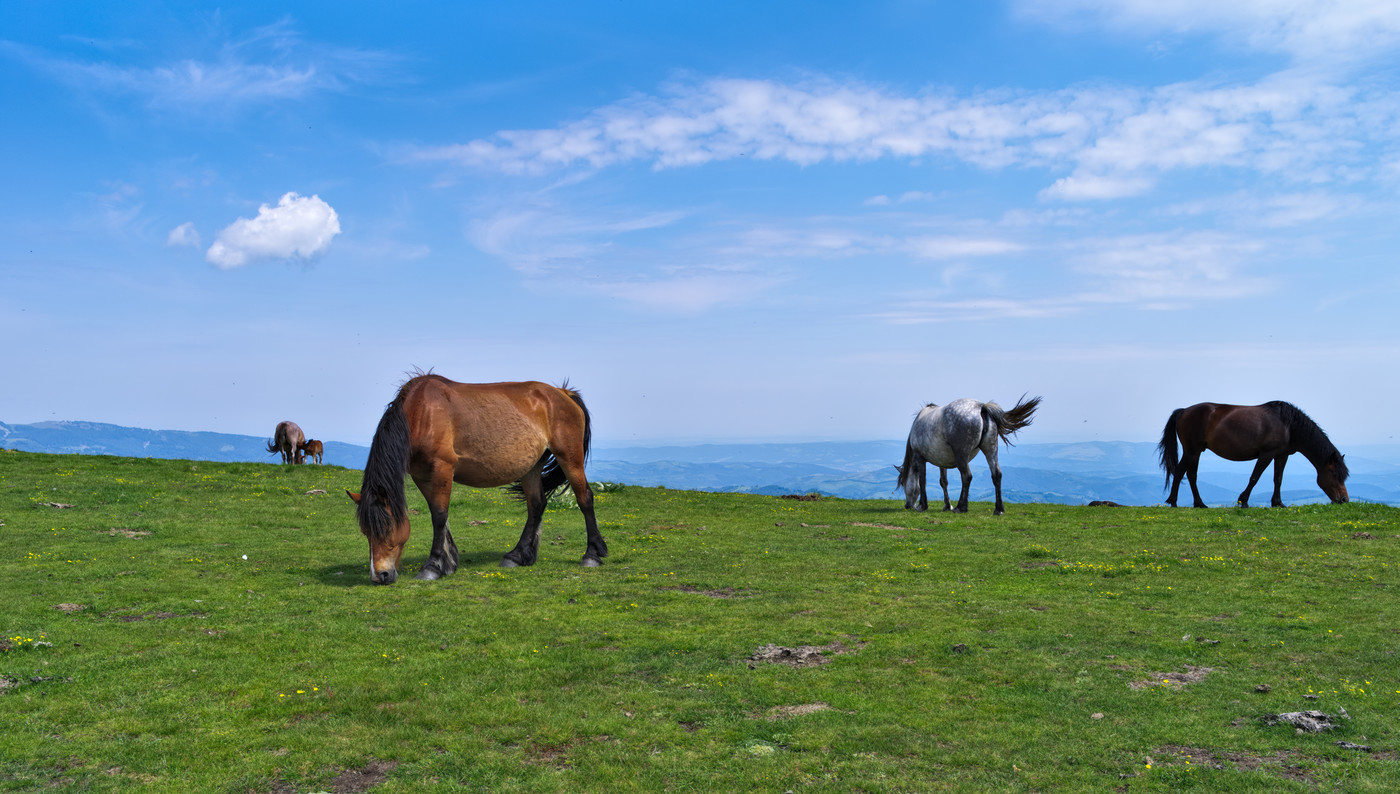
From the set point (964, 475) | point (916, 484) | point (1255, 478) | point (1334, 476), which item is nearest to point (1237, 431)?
point (1255, 478)

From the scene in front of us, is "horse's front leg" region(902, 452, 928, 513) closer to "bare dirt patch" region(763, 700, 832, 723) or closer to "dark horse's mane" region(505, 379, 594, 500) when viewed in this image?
Answer: "dark horse's mane" region(505, 379, 594, 500)

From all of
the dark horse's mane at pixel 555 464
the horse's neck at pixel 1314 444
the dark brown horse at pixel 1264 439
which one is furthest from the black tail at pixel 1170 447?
the dark horse's mane at pixel 555 464

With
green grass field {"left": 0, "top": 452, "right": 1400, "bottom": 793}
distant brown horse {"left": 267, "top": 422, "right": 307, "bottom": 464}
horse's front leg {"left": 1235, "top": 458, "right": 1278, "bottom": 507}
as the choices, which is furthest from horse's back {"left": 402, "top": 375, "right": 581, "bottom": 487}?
distant brown horse {"left": 267, "top": 422, "right": 307, "bottom": 464}

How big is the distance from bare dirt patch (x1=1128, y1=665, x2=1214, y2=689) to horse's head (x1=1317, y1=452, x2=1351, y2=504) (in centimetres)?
2015

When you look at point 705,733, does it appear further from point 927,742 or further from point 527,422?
point 527,422

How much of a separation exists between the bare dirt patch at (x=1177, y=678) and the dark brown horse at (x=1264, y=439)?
18.4 m

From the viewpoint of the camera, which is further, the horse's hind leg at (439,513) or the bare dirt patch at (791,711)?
the horse's hind leg at (439,513)

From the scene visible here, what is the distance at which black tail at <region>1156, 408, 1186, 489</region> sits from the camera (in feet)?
86.1

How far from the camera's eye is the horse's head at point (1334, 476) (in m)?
24.2

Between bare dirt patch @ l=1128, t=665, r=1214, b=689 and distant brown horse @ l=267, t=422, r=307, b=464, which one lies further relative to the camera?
distant brown horse @ l=267, t=422, r=307, b=464

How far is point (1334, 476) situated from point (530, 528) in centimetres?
2367

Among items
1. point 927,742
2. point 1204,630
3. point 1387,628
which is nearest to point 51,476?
point 927,742

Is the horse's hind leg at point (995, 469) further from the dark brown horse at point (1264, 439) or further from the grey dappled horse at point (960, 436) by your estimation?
the dark brown horse at point (1264, 439)

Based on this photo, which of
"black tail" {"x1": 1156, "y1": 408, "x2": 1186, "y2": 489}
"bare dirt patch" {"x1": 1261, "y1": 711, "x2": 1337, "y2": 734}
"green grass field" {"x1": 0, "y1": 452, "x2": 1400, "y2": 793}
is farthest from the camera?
"black tail" {"x1": 1156, "y1": 408, "x2": 1186, "y2": 489}
